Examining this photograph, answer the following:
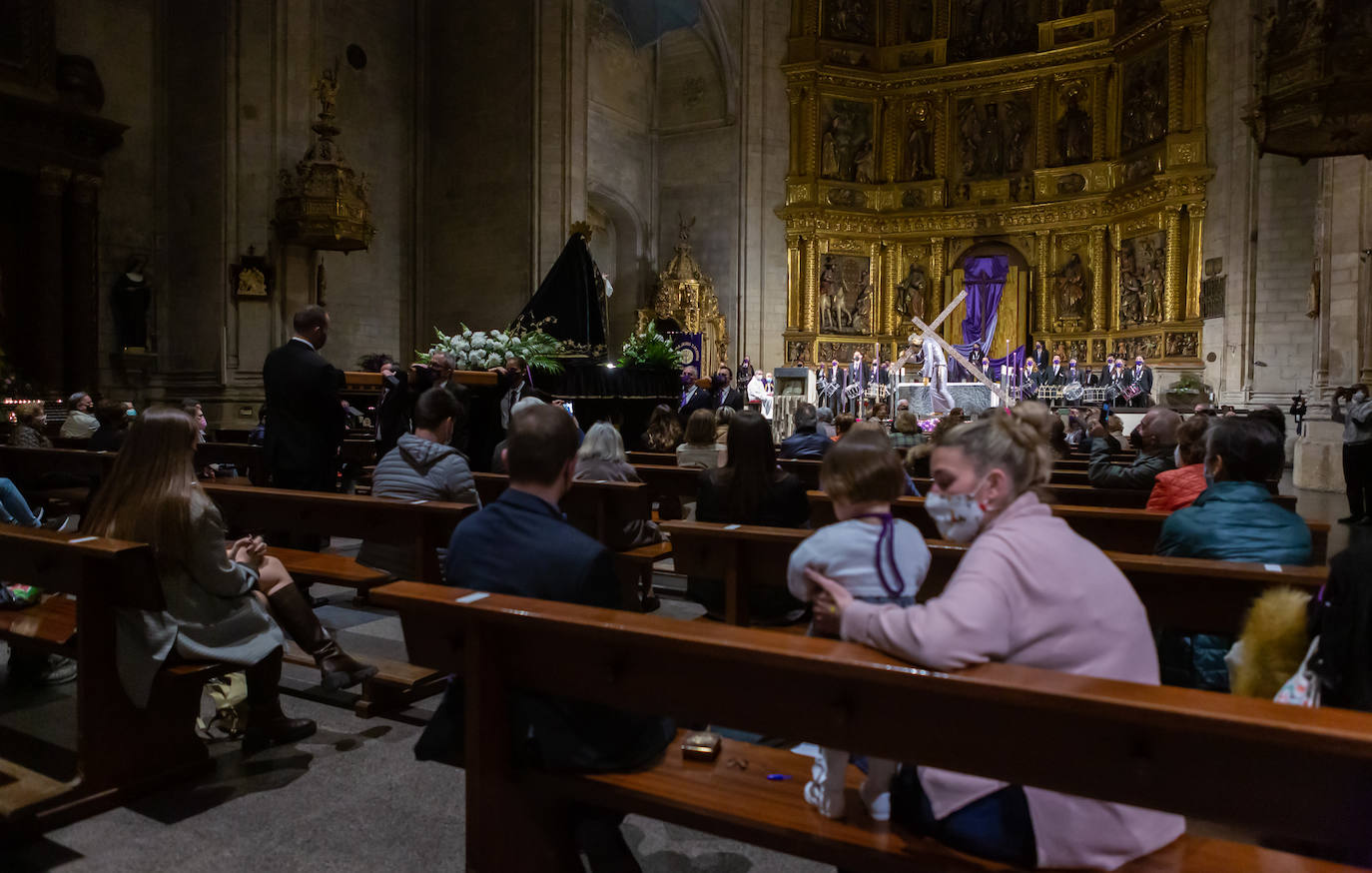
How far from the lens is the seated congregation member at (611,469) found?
5371 millimetres

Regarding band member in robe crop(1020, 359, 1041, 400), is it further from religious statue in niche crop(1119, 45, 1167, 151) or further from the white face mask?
the white face mask

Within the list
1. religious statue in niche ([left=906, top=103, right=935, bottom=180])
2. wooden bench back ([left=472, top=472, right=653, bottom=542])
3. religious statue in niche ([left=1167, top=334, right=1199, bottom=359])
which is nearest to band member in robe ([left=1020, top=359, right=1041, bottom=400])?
religious statue in niche ([left=1167, top=334, right=1199, bottom=359])

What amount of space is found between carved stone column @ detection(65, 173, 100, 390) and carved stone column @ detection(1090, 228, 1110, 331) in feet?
64.5

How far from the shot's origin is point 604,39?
21.7 metres

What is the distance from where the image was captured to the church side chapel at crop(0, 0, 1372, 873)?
1.70 metres

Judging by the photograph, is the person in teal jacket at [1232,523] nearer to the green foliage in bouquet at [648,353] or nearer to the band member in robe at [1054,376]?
the green foliage in bouquet at [648,353]

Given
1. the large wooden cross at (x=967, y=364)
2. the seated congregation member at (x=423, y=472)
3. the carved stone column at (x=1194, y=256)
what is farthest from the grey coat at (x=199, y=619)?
the carved stone column at (x=1194, y=256)

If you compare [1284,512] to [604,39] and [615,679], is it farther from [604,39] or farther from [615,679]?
[604,39]

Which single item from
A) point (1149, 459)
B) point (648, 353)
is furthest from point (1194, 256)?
point (1149, 459)

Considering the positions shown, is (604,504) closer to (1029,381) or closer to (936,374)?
(936,374)

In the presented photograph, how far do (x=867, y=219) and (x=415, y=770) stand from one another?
865 inches

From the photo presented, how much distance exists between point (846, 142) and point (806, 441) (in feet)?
60.2

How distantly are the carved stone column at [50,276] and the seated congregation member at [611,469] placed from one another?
1006 centimetres

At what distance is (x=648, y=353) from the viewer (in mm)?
11320
